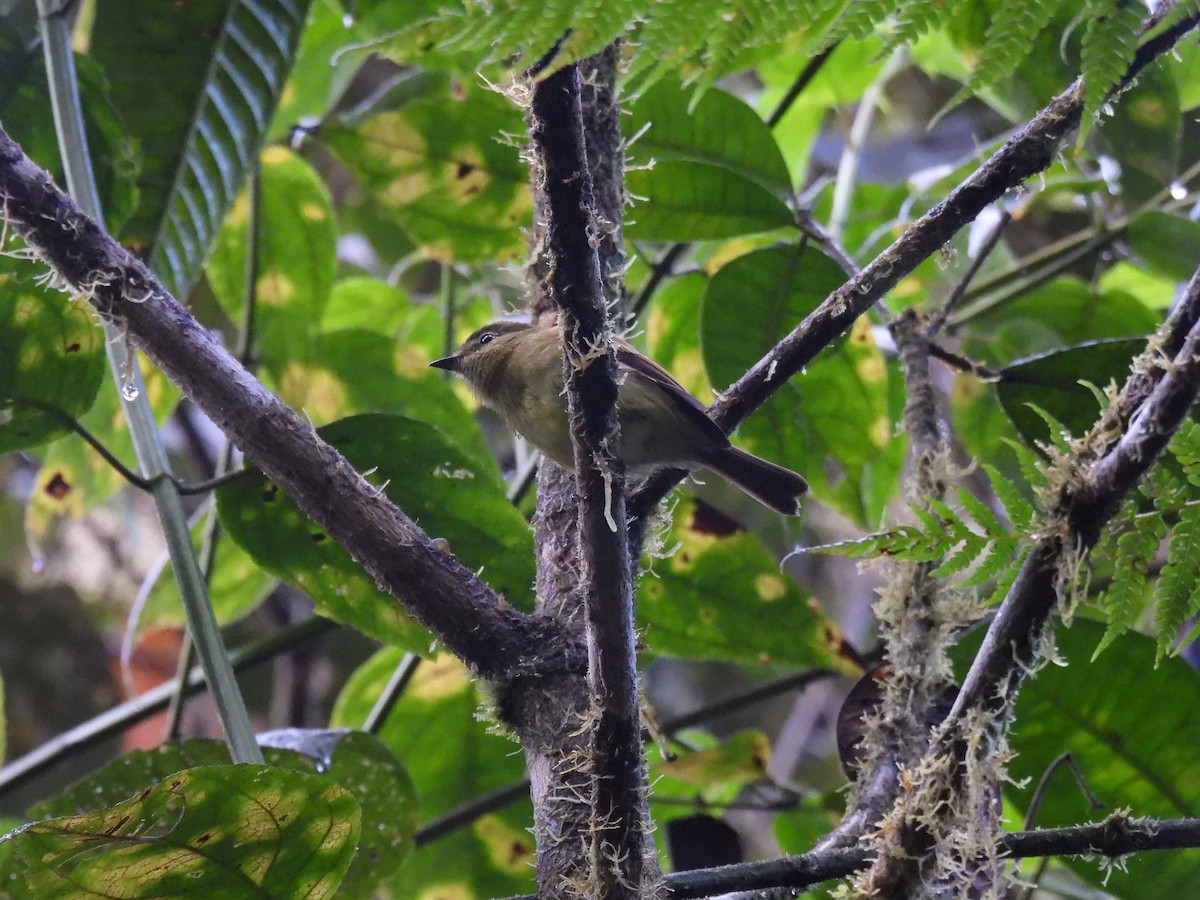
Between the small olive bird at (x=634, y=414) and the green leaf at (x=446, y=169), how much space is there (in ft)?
0.72

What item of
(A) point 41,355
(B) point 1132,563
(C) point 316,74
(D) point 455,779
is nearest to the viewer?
(B) point 1132,563

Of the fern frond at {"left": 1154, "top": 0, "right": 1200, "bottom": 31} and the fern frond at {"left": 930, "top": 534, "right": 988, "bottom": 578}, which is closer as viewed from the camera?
the fern frond at {"left": 1154, "top": 0, "right": 1200, "bottom": 31}

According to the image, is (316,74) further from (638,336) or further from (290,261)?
(638,336)

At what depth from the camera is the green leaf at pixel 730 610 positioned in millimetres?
2008

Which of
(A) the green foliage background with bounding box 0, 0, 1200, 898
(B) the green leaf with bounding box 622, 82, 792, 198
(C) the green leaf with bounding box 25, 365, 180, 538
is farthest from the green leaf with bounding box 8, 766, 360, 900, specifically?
(C) the green leaf with bounding box 25, 365, 180, 538

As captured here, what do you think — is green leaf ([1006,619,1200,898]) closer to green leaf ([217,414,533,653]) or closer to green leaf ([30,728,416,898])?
green leaf ([217,414,533,653])

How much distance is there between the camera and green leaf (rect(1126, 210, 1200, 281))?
2.19 m

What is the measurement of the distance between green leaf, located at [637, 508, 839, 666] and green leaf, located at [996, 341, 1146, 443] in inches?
18.7

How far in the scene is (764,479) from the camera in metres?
2.07

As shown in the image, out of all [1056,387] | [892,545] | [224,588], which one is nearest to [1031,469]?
[892,545]

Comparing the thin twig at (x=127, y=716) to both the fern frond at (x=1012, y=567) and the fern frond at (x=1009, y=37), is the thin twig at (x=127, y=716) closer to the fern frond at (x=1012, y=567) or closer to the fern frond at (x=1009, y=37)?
the fern frond at (x=1012, y=567)

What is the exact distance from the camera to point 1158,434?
3.31 ft

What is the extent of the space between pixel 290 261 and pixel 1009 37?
6.08 feet

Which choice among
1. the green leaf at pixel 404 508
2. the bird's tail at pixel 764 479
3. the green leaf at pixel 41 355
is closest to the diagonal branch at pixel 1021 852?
the green leaf at pixel 404 508
